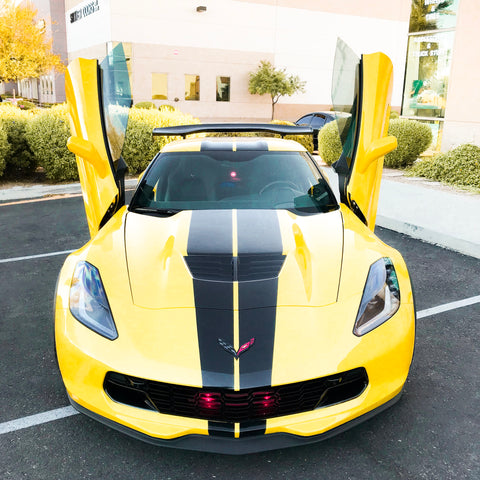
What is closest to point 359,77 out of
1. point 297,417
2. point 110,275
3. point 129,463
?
point 110,275

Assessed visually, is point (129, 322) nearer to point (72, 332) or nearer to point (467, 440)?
point (72, 332)

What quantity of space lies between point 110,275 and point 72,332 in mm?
390

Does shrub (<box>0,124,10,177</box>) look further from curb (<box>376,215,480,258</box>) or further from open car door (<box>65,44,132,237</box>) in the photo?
curb (<box>376,215,480,258</box>)

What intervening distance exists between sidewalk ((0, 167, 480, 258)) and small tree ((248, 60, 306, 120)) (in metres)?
21.9

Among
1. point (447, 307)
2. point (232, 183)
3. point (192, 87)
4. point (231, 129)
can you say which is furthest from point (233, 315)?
point (192, 87)

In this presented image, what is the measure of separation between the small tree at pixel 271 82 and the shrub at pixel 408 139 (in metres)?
20.4

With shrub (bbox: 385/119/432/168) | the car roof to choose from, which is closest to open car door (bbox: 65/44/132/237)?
the car roof

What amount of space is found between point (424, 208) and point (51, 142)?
7.02 m

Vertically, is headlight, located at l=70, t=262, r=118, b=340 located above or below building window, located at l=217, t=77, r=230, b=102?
below

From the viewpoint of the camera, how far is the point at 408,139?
11.8 metres

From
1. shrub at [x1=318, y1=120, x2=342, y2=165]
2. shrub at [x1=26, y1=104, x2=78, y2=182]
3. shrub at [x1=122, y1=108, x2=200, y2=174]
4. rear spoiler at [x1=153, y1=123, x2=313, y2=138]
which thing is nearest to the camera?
rear spoiler at [x1=153, y1=123, x2=313, y2=138]

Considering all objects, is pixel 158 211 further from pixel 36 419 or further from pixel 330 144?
pixel 330 144

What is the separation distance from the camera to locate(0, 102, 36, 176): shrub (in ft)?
32.2

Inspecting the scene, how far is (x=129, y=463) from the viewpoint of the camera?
7.67 ft
